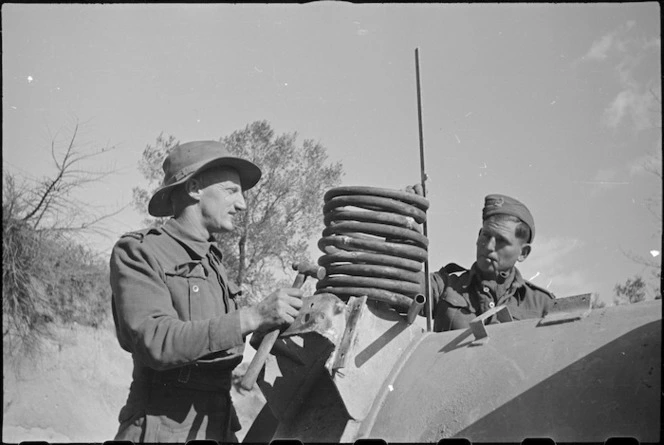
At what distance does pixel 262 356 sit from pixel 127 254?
821mm

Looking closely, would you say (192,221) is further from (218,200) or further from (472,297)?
(472,297)

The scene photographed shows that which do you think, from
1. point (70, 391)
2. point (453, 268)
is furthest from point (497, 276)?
point (70, 391)

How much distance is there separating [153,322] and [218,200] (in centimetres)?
90

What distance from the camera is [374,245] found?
312 centimetres

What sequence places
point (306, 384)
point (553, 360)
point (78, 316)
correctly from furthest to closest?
point (78, 316)
point (306, 384)
point (553, 360)

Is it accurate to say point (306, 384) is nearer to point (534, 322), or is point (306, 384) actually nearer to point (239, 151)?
point (534, 322)

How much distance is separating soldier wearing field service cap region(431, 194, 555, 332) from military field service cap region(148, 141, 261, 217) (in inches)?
58.8

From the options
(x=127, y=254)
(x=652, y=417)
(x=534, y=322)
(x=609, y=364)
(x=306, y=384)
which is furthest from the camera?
(x=127, y=254)

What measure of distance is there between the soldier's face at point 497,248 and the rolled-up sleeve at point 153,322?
2.17m

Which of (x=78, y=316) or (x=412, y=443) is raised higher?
(x=412, y=443)

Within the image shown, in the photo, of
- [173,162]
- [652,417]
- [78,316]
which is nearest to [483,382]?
A: [652,417]

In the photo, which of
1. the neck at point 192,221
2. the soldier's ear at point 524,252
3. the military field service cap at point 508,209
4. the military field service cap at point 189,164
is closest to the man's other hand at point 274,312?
the neck at point 192,221

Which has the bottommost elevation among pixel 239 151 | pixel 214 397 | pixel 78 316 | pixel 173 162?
pixel 78 316

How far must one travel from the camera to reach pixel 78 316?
1492 cm
